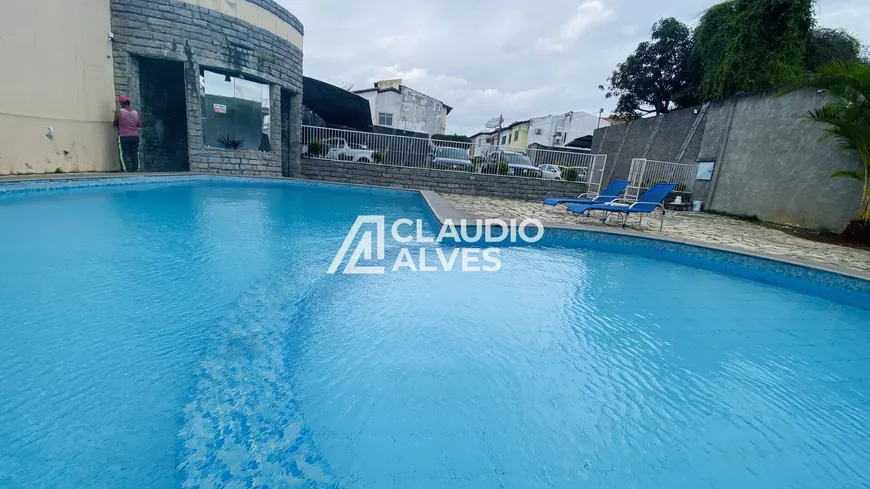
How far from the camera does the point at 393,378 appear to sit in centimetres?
226

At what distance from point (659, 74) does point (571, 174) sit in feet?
38.8

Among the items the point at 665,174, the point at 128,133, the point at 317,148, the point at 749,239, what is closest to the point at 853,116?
the point at 749,239

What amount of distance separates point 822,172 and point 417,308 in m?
11.0

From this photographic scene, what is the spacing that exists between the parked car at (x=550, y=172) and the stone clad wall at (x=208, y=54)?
Answer: 28.2ft

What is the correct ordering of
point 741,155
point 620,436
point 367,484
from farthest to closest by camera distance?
point 741,155 → point 620,436 → point 367,484

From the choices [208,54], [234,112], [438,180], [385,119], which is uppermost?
[385,119]

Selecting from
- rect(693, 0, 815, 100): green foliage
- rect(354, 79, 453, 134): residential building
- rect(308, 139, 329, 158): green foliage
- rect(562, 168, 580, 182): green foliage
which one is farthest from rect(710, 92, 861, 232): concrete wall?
rect(354, 79, 453, 134): residential building

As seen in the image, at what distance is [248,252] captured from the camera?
4.37 meters

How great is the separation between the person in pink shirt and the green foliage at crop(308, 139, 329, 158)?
4.82 meters

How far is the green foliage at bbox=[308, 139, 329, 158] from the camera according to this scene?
42.4 ft

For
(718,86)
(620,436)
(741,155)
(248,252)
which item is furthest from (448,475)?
(718,86)

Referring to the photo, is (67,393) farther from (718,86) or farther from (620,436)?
(718,86)

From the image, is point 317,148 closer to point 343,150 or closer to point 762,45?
point 343,150

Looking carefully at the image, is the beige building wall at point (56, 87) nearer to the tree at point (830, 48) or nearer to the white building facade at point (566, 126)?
the tree at point (830, 48)
